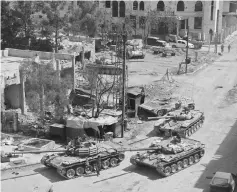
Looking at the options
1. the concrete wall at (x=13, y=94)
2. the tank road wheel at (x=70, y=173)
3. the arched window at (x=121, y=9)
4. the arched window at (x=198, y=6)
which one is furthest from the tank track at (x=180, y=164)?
the arched window at (x=121, y=9)

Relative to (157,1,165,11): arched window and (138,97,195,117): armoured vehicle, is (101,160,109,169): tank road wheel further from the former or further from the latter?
(157,1,165,11): arched window

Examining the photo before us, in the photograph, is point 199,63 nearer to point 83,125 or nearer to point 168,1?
point 168,1

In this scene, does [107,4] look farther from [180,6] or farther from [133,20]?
[180,6]

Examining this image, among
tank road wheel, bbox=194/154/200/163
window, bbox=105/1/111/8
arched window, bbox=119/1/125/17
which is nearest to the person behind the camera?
tank road wheel, bbox=194/154/200/163

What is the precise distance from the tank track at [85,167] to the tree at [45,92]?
23.1 feet

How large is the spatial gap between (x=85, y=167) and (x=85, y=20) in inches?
1499

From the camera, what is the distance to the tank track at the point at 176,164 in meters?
22.5

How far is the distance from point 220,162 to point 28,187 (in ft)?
32.9

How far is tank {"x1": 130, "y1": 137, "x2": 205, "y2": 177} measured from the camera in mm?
22719

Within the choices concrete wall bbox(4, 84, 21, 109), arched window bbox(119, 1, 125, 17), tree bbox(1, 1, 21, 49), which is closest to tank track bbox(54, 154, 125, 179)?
concrete wall bbox(4, 84, 21, 109)

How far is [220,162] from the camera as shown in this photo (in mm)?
24703

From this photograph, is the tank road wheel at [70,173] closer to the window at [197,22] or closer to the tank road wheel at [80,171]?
the tank road wheel at [80,171]

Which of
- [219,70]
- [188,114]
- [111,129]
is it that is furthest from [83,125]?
[219,70]

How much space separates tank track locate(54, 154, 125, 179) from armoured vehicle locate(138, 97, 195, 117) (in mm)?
9201
